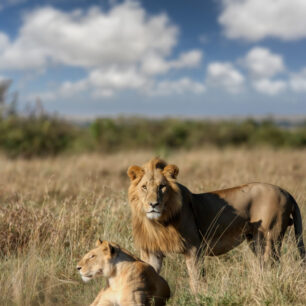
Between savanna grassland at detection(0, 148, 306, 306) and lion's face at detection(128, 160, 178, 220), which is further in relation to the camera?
lion's face at detection(128, 160, 178, 220)

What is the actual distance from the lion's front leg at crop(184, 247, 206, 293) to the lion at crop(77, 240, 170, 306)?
2.15 ft

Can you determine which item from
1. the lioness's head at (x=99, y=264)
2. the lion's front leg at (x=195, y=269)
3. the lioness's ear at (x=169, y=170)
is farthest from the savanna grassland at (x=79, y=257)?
the lioness's ear at (x=169, y=170)

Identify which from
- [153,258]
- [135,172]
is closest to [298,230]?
[153,258]

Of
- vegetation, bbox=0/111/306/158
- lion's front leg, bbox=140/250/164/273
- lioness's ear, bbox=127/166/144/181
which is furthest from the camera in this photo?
vegetation, bbox=0/111/306/158

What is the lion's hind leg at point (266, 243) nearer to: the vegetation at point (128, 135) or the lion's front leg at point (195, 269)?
the lion's front leg at point (195, 269)

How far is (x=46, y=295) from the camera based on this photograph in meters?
4.59

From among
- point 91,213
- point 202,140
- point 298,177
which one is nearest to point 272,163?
point 298,177

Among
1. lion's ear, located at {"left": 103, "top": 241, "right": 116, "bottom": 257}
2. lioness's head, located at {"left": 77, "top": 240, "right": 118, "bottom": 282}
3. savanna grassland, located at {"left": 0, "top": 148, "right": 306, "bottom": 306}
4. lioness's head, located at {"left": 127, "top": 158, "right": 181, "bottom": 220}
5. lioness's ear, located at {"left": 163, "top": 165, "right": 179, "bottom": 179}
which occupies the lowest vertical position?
savanna grassland, located at {"left": 0, "top": 148, "right": 306, "bottom": 306}

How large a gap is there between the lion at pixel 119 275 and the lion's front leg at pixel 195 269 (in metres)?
0.65

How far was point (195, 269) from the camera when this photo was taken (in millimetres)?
4723

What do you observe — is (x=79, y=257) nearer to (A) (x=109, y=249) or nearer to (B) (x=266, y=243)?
(A) (x=109, y=249)

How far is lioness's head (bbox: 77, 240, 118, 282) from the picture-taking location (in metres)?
4.02

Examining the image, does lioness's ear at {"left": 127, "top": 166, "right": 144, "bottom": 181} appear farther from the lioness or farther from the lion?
the lion

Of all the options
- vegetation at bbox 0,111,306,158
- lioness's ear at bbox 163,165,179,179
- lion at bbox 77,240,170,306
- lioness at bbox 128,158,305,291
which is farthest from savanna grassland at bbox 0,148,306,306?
vegetation at bbox 0,111,306,158
